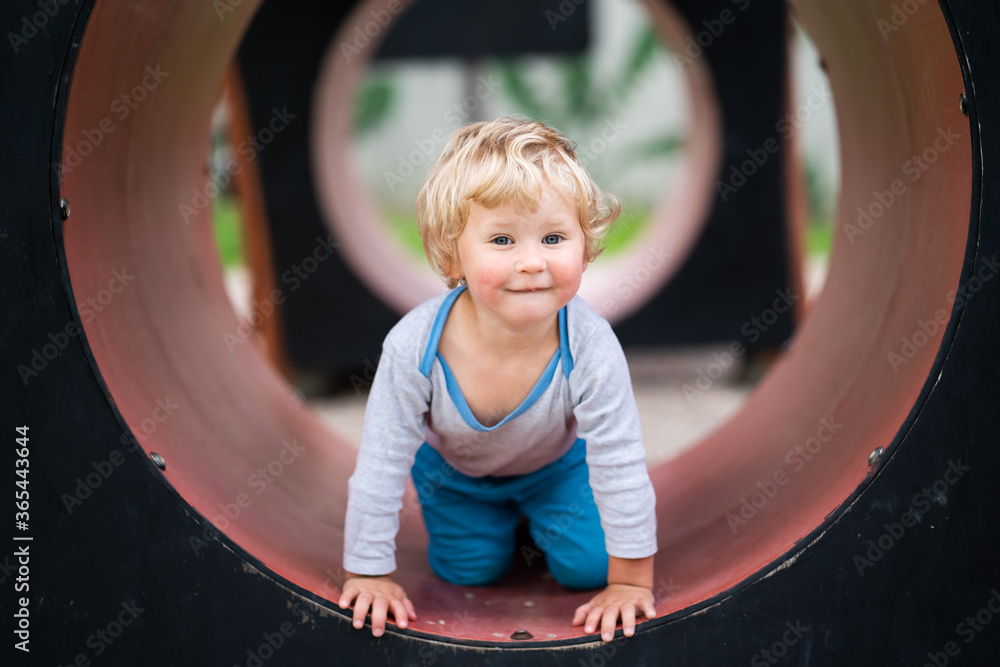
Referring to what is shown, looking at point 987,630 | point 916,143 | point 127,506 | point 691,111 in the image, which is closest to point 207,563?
point 127,506

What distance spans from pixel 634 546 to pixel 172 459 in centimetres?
78

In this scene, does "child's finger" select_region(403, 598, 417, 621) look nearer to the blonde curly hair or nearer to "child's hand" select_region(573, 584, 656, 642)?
"child's hand" select_region(573, 584, 656, 642)

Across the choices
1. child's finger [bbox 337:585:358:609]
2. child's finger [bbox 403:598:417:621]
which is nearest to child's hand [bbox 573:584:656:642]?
child's finger [bbox 403:598:417:621]

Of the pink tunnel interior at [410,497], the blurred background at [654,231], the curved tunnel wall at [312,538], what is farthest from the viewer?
the blurred background at [654,231]

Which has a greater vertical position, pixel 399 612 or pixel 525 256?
pixel 525 256

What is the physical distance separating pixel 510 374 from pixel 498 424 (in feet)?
0.30

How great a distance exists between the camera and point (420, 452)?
2.04 m

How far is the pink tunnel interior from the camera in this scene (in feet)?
5.08

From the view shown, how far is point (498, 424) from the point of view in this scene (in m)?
1.74

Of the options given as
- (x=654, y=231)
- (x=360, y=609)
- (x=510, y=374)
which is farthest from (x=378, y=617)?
(x=654, y=231)

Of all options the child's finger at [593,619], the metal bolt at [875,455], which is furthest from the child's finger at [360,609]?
the metal bolt at [875,455]

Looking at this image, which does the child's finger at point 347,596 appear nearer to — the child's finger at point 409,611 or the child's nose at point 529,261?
the child's finger at point 409,611

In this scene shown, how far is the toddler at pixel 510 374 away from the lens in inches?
59.7

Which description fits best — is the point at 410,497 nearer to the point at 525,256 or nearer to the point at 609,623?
the point at 609,623
